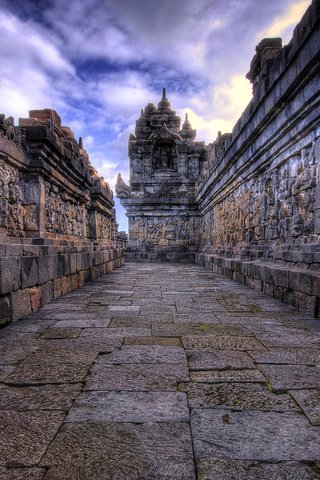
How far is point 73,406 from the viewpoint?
1.74 metres

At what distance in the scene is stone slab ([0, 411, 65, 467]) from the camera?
1328mm

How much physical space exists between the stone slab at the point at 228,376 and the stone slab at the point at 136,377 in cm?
8

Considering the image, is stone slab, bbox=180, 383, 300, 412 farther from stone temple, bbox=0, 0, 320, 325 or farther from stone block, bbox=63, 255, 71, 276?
stone block, bbox=63, 255, 71, 276

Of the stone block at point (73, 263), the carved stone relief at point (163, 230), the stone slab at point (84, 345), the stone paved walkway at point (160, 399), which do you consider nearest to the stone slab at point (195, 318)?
the stone paved walkway at point (160, 399)

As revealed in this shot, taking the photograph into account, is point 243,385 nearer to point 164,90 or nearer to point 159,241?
point 159,241

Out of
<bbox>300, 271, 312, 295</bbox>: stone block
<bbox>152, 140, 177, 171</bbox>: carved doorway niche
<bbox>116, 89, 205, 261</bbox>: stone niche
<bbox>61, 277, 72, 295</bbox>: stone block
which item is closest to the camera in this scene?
<bbox>300, 271, 312, 295</bbox>: stone block

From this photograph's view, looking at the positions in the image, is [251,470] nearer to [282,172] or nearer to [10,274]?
[10,274]

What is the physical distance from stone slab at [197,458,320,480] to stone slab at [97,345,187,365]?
3.51 ft

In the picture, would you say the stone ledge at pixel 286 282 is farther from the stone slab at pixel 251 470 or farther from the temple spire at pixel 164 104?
the temple spire at pixel 164 104

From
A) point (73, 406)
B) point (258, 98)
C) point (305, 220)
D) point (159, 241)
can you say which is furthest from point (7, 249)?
point (159, 241)

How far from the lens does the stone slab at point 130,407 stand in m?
1.62

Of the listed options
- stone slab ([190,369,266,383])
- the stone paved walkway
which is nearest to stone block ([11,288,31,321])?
the stone paved walkway

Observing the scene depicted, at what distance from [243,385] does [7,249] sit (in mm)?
2986

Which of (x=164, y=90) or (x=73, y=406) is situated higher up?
(x=164, y=90)
